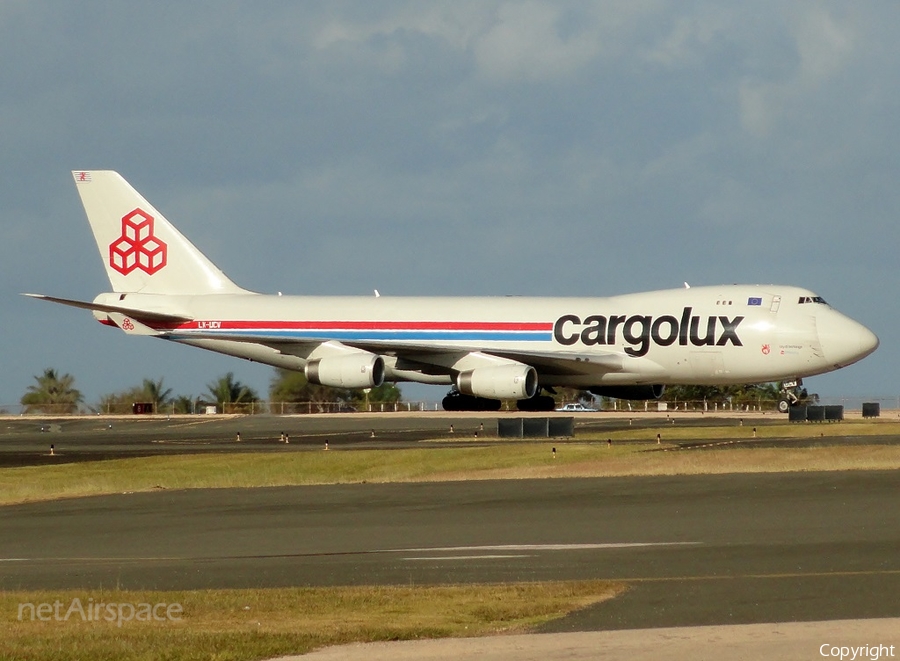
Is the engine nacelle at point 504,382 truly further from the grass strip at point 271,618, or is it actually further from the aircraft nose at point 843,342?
the grass strip at point 271,618

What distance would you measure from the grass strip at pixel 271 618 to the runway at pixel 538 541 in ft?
1.99

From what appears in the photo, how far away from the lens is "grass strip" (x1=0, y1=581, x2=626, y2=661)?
9.90m

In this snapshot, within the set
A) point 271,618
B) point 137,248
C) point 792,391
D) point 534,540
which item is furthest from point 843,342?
point 271,618

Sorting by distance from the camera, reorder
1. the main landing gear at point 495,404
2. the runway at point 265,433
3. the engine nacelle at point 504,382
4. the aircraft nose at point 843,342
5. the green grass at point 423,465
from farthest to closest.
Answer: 1. the main landing gear at point 495,404
2. the engine nacelle at point 504,382
3. the aircraft nose at point 843,342
4. the runway at point 265,433
5. the green grass at point 423,465

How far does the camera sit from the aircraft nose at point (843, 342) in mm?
45094

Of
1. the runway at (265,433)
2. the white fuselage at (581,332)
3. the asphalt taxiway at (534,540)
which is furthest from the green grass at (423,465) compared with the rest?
the white fuselage at (581,332)

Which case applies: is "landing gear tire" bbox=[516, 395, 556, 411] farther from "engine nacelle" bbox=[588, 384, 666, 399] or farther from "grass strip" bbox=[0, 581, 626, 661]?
"grass strip" bbox=[0, 581, 626, 661]

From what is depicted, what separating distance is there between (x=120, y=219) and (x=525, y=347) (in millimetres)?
19337

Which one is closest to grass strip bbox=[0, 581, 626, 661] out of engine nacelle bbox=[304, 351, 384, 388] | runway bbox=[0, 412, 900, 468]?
runway bbox=[0, 412, 900, 468]

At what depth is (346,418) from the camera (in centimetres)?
5566

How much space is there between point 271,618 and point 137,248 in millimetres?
47525

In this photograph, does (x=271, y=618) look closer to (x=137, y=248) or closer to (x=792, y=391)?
(x=792, y=391)

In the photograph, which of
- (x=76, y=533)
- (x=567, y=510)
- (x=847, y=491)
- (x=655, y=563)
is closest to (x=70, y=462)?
(x=76, y=533)

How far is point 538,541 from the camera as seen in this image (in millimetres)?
16000
